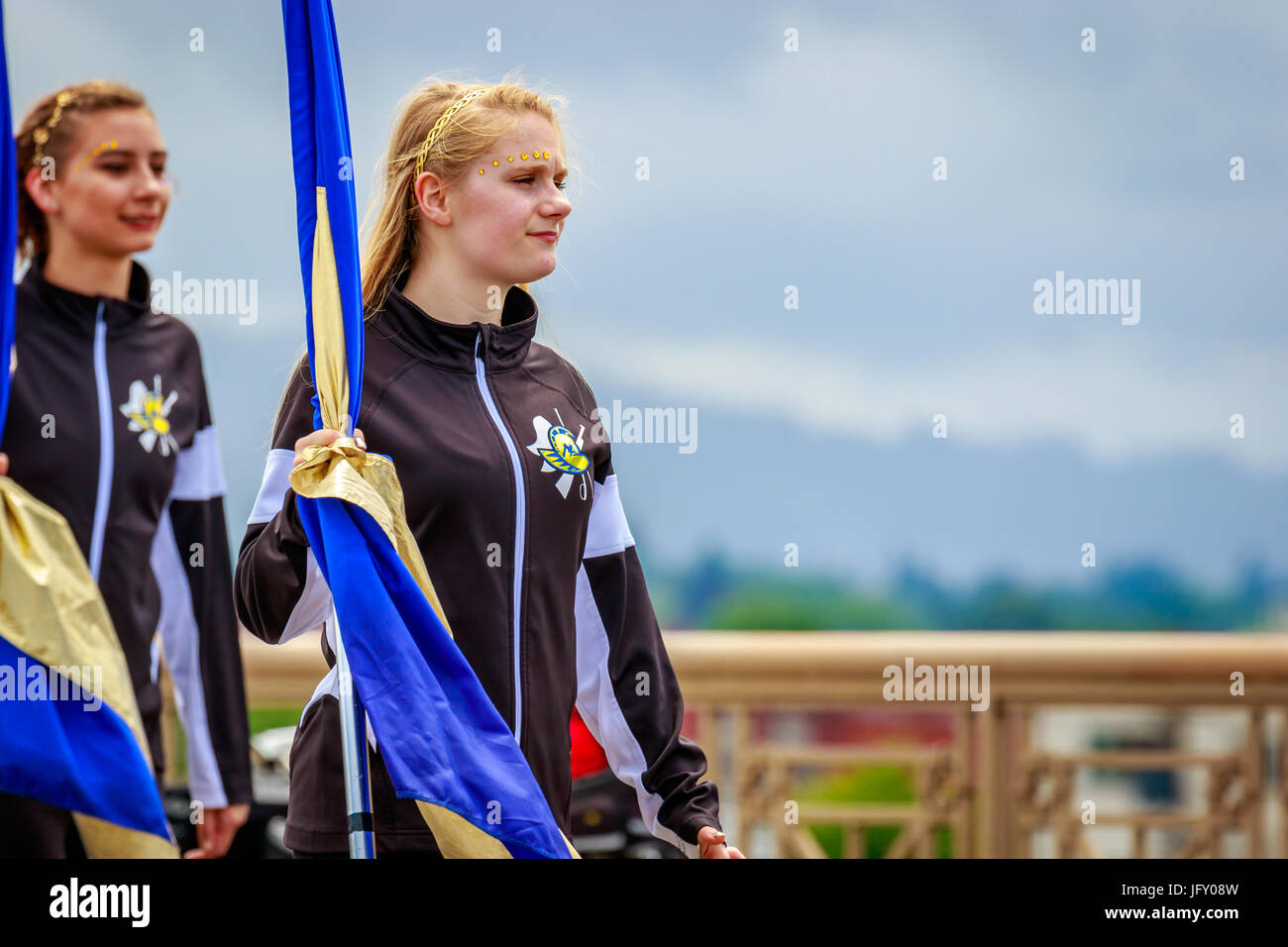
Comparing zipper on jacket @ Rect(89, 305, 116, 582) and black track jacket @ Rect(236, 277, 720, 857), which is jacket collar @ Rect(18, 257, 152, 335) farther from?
black track jacket @ Rect(236, 277, 720, 857)

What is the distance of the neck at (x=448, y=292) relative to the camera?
1.89 m

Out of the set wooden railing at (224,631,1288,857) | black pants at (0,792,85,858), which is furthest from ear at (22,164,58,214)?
wooden railing at (224,631,1288,857)

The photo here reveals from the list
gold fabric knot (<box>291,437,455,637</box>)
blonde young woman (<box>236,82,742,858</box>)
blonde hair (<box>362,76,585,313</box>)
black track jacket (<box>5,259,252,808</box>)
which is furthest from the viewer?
black track jacket (<box>5,259,252,808</box>)

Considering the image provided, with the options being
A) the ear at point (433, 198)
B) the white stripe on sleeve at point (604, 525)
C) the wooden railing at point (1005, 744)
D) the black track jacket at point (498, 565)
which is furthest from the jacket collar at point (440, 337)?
the wooden railing at point (1005, 744)

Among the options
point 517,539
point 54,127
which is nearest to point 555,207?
point 517,539

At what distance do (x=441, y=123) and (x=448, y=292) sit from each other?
219mm

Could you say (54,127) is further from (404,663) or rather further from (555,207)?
(404,663)

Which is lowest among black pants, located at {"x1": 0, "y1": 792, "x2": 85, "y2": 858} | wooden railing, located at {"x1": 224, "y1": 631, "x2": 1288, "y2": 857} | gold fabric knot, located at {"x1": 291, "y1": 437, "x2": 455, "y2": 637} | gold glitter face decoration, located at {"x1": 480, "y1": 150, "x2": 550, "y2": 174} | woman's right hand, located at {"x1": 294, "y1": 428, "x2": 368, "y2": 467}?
wooden railing, located at {"x1": 224, "y1": 631, "x2": 1288, "y2": 857}

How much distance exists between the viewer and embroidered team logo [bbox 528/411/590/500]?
185 cm

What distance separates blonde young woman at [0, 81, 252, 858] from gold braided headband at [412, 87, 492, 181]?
73cm

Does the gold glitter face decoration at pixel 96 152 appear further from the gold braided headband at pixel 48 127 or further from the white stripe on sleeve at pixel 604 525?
the white stripe on sleeve at pixel 604 525

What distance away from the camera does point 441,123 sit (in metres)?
1.91
